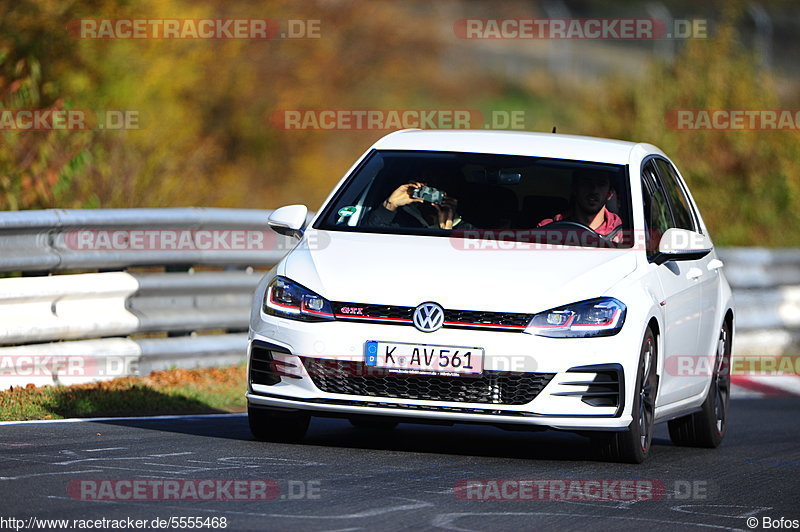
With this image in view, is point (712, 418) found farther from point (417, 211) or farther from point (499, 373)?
point (499, 373)

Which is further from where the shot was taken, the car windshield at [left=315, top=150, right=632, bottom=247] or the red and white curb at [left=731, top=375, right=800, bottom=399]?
the red and white curb at [left=731, top=375, right=800, bottom=399]

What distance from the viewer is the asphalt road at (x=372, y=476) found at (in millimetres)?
6730

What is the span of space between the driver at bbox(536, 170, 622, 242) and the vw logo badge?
1.28 metres

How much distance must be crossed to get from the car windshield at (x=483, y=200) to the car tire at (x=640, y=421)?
2.40 ft

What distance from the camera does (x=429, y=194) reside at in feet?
31.6

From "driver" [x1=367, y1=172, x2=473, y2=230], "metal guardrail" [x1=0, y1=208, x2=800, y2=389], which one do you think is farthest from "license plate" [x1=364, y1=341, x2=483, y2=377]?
"metal guardrail" [x1=0, y1=208, x2=800, y2=389]

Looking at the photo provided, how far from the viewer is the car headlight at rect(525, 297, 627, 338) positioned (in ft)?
27.4

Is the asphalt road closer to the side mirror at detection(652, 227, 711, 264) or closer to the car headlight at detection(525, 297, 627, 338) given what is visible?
the car headlight at detection(525, 297, 627, 338)

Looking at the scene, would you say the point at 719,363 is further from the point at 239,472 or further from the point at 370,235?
the point at 239,472

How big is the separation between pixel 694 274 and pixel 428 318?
7.97 ft

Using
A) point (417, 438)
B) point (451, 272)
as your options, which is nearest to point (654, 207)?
point (451, 272)

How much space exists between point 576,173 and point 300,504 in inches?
138

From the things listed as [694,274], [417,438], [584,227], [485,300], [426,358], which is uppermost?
[584,227]

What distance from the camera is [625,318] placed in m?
8.52
